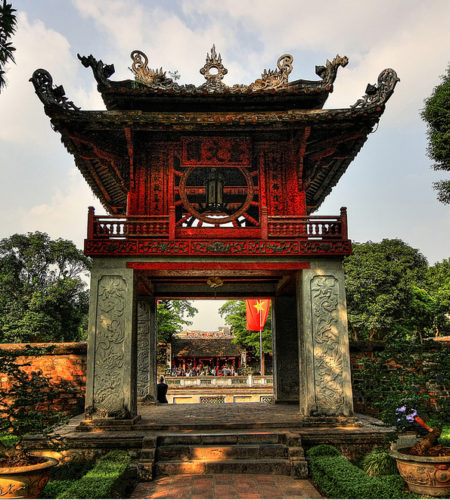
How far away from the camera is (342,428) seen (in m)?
8.80

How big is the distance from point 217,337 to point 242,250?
1247 inches

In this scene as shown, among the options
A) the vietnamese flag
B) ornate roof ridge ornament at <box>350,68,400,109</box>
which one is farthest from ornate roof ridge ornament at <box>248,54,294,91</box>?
the vietnamese flag

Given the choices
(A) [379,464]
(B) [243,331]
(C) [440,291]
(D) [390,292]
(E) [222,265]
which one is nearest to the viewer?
(A) [379,464]

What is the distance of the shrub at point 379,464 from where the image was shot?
7.04m

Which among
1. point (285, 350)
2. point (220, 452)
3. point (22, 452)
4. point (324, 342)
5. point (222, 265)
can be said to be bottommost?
point (220, 452)

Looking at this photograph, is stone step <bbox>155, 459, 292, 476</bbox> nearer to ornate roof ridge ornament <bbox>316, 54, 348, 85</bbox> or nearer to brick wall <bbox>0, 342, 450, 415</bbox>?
brick wall <bbox>0, 342, 450, 415</bbox>

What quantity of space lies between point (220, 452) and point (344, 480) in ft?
8.58

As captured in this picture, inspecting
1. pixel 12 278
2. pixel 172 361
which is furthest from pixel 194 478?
pixel 172 361

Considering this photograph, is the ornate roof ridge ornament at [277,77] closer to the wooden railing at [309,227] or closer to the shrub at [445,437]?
the wooden railing at [309,227]

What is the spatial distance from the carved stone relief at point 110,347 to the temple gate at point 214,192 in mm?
21

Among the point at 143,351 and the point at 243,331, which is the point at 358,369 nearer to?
the point at 143,351

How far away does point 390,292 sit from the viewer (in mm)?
28656

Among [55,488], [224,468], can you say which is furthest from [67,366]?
[224,468]

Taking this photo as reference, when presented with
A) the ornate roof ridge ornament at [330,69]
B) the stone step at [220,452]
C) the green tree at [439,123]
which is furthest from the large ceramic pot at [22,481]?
the green tree at [439,123]
